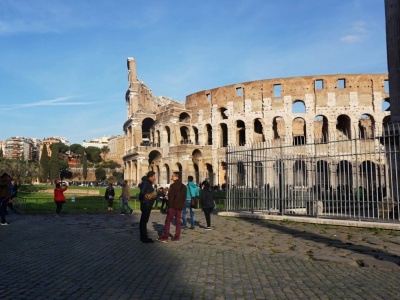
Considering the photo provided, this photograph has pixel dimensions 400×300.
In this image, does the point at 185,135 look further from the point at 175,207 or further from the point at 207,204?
the point at 175,207

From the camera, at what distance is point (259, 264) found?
511 centimetres

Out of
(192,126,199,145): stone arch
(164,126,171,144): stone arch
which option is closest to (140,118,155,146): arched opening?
(164,126,171,144): stone arch

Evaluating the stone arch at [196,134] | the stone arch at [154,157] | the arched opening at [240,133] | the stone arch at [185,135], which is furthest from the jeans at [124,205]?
the stone arch at [154,157]

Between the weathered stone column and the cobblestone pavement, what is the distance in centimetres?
387

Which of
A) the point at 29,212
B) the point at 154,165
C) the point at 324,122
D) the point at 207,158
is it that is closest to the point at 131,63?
the point at 154,165

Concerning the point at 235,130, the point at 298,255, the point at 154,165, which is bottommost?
the point at 298,255

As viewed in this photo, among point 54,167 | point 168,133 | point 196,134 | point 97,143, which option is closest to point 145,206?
point 196,134

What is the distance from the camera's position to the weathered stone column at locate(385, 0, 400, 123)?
33.3 feet

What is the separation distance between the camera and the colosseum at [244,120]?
104 ft

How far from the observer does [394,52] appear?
1030 centimetres

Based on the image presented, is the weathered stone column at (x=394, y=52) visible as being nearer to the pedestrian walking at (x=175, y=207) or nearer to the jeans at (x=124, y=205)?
the pedestrian walking at (x=175, y=207)

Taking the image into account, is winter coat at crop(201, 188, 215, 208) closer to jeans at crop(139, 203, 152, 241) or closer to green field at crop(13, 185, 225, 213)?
jeans at crop(139, 203, 152, 241)

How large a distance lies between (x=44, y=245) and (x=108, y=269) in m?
2.46

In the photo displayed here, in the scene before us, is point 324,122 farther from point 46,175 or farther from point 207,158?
point 46,175
